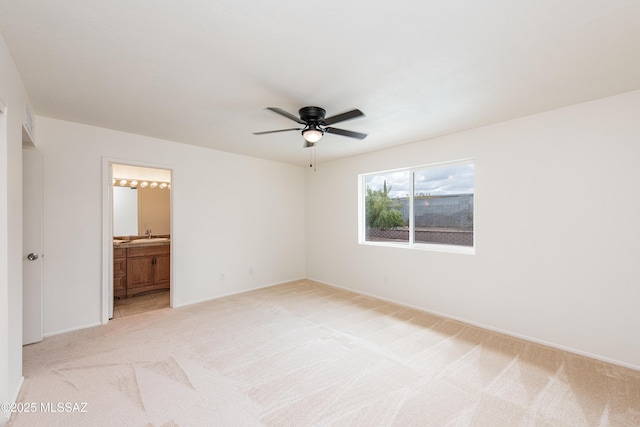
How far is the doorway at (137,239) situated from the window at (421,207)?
10.7 ft

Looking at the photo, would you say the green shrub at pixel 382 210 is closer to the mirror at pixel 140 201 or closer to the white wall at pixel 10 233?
the mirror at pixel 140 201

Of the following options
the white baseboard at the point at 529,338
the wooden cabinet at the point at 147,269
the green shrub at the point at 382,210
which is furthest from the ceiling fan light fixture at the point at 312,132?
the wooden cabinet at the point at 147,269

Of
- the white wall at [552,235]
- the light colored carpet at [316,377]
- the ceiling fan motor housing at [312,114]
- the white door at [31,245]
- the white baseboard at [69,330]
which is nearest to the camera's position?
the light colored carpet at [316,377]

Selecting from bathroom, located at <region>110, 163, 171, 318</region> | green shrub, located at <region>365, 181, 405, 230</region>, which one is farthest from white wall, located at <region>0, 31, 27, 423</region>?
green shrub, located at <region>365, 181, 405, 230</region>

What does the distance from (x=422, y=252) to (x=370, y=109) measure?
220 centimetres

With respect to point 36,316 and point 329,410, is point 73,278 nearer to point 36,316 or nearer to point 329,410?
point 36,316

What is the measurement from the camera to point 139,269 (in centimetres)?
459

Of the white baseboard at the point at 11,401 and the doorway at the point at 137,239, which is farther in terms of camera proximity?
the doorway at the point at 137,239

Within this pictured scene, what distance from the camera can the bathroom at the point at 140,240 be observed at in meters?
4.38

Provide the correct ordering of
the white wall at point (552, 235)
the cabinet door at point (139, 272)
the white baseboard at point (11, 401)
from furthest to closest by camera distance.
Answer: the cabinet door at point (139, 272) < the white wall at point (552, 235) < the white baseboard at point (11, 401)

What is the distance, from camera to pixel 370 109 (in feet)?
9.18

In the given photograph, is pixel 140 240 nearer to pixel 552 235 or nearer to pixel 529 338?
pixel 529 338

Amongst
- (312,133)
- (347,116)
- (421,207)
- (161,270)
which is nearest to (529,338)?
(421,207)

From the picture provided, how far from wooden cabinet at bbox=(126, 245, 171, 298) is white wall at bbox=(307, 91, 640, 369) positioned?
4182 millimetres
